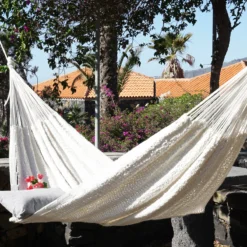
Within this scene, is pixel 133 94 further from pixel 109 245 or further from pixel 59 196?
pixel 59 196

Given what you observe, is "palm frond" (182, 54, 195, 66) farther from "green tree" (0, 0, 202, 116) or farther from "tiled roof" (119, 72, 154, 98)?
"green tree" (0, 0, 202, 116)

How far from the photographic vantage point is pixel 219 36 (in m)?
5.85

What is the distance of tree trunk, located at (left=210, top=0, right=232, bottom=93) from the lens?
Result: 5656mm

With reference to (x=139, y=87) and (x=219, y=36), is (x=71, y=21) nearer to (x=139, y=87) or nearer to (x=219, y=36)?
(x=219, y=36)

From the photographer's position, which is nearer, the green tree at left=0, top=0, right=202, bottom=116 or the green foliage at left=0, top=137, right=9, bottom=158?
the green tree at left=0, top=0, right=202, bottom=116

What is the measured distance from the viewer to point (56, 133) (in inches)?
116

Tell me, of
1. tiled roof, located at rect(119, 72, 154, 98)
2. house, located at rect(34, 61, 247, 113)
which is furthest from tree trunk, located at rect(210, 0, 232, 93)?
tiled roof, located at rect(119, 72, 154, 98)

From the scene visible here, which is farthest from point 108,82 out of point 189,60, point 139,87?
point 189,60

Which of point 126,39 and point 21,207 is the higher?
point 126,39

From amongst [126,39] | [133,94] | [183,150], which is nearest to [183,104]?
[126,39]

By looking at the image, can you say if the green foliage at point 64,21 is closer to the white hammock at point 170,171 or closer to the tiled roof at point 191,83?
the white hammock at point 170,171

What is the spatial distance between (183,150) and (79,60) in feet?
8.49

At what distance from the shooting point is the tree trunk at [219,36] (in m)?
5.66

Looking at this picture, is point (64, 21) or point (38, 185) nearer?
point (38, 185)
